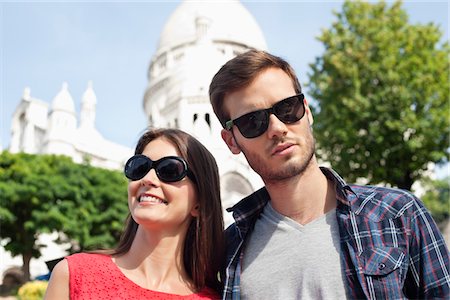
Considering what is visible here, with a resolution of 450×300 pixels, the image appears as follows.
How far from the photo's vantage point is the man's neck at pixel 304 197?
2.85 m

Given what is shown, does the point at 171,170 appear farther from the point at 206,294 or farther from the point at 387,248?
the point at 387,248

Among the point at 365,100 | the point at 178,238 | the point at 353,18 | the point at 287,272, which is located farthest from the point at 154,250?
the point at 353,18

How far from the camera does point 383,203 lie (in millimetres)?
2674

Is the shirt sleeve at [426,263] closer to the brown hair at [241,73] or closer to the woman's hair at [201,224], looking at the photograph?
the brown hair at [241,73]

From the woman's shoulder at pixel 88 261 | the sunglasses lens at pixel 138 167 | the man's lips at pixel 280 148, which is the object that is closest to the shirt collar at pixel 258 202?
the man's lips at pixel 280 148

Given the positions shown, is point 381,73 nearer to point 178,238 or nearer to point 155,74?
point 178,238

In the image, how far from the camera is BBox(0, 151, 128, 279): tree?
74.2ft

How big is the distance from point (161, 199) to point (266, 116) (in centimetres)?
83

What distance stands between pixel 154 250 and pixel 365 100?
16.5 metres

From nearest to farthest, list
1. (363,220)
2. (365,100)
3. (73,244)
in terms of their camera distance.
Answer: (363,220) < (365,100) < (73,244)

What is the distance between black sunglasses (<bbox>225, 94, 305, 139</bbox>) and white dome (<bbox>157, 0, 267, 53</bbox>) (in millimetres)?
52911

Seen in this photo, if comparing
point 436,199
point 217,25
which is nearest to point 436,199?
point 436,199

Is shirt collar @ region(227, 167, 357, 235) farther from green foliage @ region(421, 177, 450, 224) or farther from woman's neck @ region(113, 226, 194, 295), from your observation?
green foliage @ region(421, 177, 450, 224)

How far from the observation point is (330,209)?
286 centimetres
